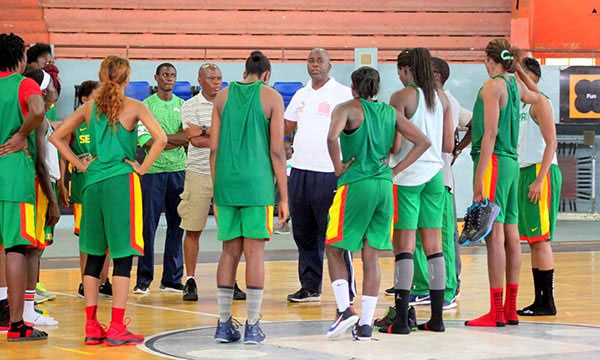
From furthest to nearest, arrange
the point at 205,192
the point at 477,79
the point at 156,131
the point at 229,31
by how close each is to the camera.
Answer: the point at 229,31 → the point at 477,79 → the point at 205,192 → the point at 156,131

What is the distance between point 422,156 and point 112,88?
185cm

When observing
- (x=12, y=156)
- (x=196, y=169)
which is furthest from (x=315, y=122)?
(x=12, y=156)

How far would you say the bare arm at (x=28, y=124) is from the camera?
257 inches

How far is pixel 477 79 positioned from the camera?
1748cm

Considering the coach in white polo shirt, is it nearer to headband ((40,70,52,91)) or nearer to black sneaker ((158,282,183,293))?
black sneaker ((158,282,183,293))

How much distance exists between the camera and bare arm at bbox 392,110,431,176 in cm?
665

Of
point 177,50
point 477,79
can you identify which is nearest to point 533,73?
point 477,79

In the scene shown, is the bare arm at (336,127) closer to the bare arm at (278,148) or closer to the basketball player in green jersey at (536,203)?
the bare arm at (278,148)

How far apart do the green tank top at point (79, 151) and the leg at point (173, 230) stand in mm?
870

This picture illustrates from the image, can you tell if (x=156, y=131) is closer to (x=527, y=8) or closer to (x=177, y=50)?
(x=177, y=50)

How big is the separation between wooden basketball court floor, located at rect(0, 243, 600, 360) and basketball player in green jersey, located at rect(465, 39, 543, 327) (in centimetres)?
23

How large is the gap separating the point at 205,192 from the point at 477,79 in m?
9.42

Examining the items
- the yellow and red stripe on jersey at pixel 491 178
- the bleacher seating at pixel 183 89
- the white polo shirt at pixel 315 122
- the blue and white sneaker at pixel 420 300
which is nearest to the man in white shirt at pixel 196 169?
the white polo shirt at pixel 315 122

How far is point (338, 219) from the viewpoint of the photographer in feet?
21.7
